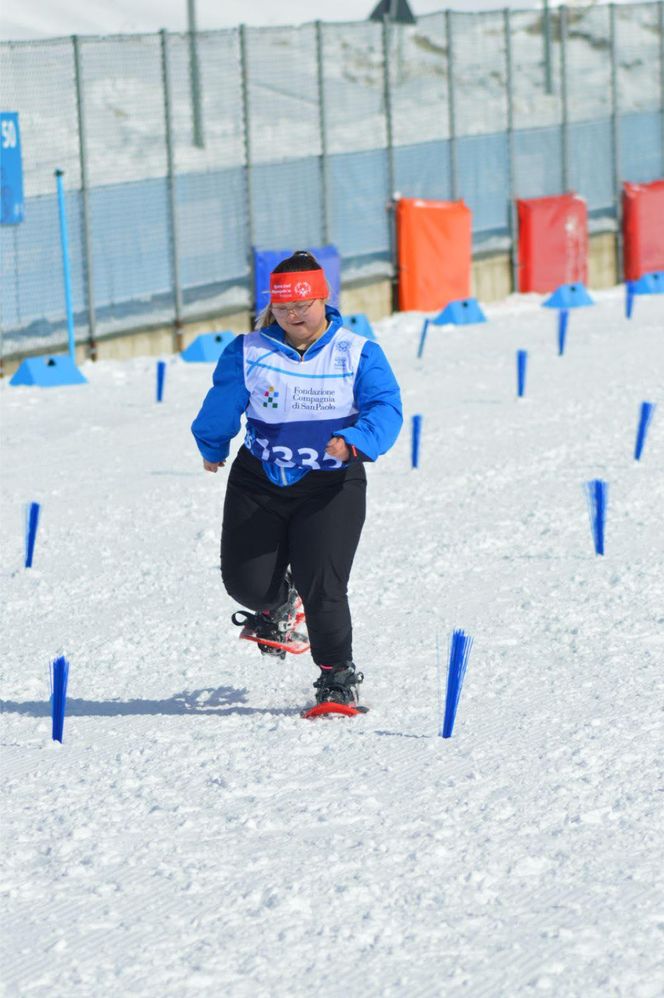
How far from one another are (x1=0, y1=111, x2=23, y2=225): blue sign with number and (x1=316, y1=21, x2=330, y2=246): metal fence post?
5.08 metres

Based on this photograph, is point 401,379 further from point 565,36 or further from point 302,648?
point 565,36

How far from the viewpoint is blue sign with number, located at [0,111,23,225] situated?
1596 centimetres

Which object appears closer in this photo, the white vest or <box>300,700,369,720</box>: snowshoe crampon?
the white vest

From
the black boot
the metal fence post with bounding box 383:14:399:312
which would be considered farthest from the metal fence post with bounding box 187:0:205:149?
the black boot

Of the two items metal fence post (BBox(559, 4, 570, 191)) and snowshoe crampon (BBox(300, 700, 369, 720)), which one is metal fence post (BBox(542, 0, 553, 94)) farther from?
snowshoe crampon (BBox(300, 700, 369, 720))

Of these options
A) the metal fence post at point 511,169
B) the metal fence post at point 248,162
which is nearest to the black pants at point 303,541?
the metal fence post at point 248,162

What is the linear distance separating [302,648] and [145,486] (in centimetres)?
455

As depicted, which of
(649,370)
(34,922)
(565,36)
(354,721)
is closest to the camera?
(34,922)

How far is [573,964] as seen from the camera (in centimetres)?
407

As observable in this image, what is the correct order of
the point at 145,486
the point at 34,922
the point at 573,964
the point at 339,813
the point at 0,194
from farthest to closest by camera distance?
1. the point at 0,194
2. the point at 145,486
3. the point at 339,813
4. the point at 34,922
5. the point at 573,964

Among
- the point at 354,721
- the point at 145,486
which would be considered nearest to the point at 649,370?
the point at 145,486

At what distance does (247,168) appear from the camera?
19.5 metres

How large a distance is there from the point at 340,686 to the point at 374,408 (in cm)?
93

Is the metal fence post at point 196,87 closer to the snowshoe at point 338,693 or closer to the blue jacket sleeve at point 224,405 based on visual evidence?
the blue jacket sleeve at point 224,405
